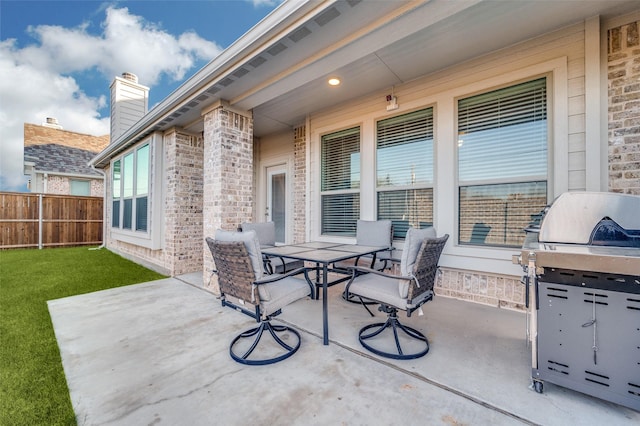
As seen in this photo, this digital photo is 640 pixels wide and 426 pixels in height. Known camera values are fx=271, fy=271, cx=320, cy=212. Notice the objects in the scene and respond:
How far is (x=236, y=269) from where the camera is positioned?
2.22 metres

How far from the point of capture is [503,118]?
10.9ft

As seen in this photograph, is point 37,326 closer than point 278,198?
Yes

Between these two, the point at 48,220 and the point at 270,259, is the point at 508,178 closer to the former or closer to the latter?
the point at 270,259

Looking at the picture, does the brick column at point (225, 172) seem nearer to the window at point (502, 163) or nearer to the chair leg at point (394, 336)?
the chair leg at point (394, 336)

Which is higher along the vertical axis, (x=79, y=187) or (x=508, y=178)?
(x=79, y=187)

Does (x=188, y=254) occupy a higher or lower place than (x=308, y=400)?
higher

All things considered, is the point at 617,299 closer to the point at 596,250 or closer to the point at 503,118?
the point at 596,250

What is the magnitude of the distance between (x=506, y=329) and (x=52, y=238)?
42.4ft

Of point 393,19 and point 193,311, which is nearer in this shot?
point 393,19

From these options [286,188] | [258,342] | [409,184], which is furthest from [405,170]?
[258,342]

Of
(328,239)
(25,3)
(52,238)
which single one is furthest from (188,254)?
(25,3)

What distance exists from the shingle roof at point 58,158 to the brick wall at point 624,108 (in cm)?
1665

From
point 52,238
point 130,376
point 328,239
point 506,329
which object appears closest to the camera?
point 130,376

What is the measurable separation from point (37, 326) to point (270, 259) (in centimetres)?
261
